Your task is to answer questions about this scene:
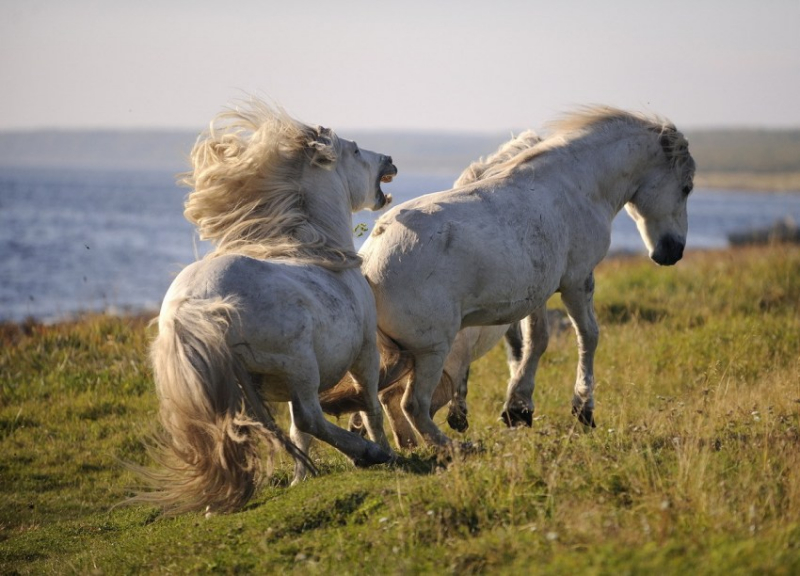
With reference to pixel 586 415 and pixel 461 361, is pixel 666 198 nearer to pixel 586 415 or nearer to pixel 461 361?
pixel 586 415

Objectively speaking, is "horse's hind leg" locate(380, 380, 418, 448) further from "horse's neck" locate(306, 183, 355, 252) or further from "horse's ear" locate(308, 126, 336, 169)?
"horse's ear" locate(308, 126, 336, 169)

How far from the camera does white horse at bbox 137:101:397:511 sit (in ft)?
18.7

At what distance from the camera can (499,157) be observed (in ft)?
27.5

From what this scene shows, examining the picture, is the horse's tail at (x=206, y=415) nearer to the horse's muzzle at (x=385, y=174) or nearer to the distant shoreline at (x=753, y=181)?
the horse's muzzle at (x=385, y=174)

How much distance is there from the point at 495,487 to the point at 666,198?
390 centimetres

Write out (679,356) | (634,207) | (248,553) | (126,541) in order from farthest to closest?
1. (679,356)
2. (634,207)
3. (126,541)
4. (248,553)

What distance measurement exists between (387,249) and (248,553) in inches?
90.8

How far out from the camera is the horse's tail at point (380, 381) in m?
7.09

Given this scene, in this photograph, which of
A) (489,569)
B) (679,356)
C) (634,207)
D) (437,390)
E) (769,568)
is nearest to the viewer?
(769,568)

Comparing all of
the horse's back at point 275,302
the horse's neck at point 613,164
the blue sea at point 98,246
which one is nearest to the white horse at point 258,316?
the horse's back at point 275,302

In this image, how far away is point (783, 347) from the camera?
11523 millimetres

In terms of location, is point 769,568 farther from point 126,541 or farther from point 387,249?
point 126,541

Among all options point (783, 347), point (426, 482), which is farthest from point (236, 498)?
point (783, 347)

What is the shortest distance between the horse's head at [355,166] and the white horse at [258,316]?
0.6 inches
